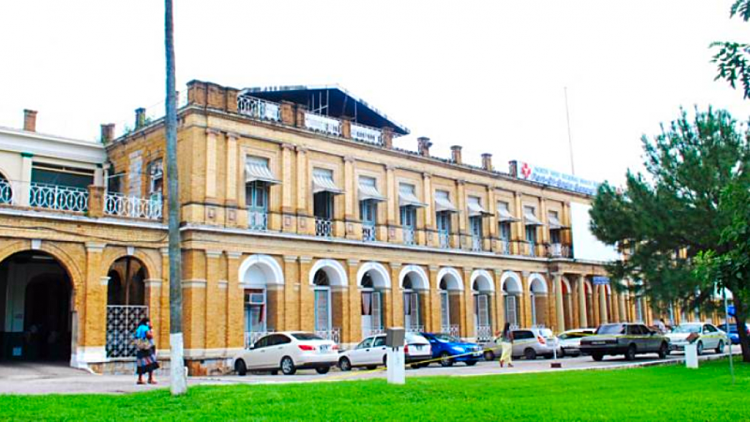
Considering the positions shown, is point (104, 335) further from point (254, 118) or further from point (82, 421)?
point (82, 421)

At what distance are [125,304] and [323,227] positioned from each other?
8565mm

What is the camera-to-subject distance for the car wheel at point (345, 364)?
90.0ft

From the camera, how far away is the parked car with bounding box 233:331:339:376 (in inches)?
975

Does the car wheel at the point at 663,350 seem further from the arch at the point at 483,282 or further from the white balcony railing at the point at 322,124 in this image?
the white balcony railing at the point at 322,124

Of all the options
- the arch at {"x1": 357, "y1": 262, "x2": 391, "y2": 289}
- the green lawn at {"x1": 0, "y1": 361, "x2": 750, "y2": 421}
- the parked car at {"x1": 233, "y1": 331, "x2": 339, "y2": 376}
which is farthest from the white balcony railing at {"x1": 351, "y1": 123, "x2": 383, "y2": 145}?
the green lawn at {"x1": 0, "y1": 361, "x2": 750, "y2": 421}

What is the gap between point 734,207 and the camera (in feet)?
28.5

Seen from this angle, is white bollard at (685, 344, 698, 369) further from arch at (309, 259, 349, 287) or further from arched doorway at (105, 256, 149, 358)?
arched doorway at (105, 256, 149, 358)

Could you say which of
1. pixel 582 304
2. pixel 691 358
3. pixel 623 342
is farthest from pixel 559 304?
pixel 691 358

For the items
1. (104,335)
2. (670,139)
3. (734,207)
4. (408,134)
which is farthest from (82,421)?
(408,134)

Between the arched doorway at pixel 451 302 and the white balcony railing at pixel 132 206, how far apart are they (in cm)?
1459

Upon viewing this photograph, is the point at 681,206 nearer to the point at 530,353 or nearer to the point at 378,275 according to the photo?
the point at 530,353

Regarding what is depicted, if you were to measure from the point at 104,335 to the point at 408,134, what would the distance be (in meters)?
19.4

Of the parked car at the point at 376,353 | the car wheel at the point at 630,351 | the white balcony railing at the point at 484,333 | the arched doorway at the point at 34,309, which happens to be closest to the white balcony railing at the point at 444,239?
the white balcony railing at the point at 484,333

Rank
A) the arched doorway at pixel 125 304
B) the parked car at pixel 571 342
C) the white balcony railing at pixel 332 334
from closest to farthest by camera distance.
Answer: the arched doorway at pixel 125 304 < the white balcony railing at pixel 332 334 < the parked car at pixel 571 342
